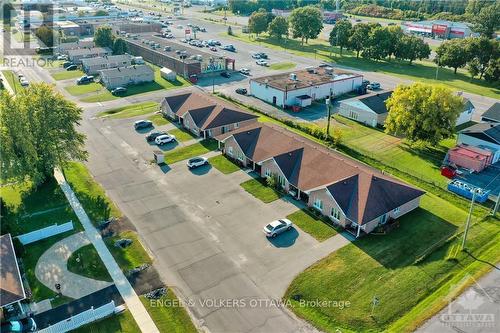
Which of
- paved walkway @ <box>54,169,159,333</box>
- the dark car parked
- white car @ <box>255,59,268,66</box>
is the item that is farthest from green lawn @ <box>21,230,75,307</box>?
white car @ <box>255,59,268,66</box>

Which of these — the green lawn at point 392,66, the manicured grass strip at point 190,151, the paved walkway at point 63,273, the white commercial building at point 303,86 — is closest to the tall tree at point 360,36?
the green lawn at point 392,66

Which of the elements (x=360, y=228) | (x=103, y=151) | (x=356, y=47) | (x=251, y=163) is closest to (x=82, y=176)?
(x=103, y=151)

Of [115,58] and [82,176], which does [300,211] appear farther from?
[115,58]

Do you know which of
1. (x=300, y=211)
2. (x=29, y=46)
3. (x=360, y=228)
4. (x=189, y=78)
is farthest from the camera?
(x=29, y=46)

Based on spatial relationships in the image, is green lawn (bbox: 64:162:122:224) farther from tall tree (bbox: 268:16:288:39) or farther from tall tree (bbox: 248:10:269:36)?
tall tree (bbox: 248:10:269:36)

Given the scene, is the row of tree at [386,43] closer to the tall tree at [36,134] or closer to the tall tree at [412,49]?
the tall tree at [412,49]
